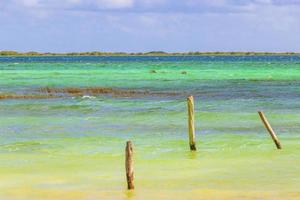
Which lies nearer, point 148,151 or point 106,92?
point 148,151

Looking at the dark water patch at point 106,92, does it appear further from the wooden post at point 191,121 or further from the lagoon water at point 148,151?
the wooden post at point 191,121

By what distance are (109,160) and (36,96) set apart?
72.9 ft

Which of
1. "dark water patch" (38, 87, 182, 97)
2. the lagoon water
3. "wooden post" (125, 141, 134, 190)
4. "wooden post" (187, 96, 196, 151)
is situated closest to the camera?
"wooden post" (125, 141, 134, 190)

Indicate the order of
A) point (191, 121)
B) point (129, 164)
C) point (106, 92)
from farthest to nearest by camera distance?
point (106, 92) → point (191, 121) → point (129, 164)

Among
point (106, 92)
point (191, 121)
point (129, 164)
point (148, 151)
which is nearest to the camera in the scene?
point (129, 164)

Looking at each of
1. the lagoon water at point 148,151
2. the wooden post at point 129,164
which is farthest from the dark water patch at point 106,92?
the wooden post at point 129,164

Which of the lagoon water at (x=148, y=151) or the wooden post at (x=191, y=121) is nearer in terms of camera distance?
the lagoon water at (x=148, y=151)

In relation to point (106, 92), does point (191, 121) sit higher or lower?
higher

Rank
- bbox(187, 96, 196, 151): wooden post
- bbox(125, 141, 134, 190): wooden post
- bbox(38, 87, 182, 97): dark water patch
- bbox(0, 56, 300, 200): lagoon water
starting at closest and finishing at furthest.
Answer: bbox(125, 141, 134, 190): wooden post, bbox(0, 56, 300, 200): lagoon water, bbox(187, 96, 196, 151): wooden post, bbox(38, 87, 182, 97): dark water patch

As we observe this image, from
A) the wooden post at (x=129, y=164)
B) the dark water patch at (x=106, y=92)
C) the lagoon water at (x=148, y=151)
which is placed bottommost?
the dark water patch at (x=106, y=92)

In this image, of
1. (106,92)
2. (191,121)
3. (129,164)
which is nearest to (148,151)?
(191,121)

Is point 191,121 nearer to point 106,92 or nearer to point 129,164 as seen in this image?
point 129,164

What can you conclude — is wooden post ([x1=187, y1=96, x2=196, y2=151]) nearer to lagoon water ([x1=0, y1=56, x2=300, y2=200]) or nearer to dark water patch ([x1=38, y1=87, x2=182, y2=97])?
lagoon water ([x1=0, y1=56, x2=300, y2=200])

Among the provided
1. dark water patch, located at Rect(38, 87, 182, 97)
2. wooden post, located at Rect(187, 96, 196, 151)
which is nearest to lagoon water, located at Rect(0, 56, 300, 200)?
wooden post, located at Rect(187, 96, 196, 151)
